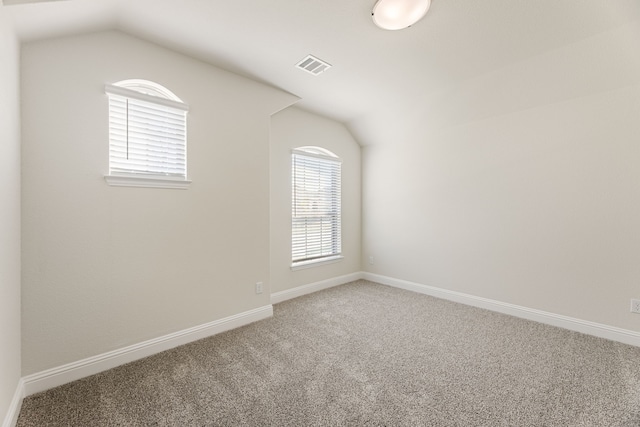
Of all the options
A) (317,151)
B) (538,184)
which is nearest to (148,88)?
(317,151)

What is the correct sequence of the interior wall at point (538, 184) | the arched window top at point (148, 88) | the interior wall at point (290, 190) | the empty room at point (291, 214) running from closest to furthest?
the empty room at point (291, 214) < the arched window top at point (148, 88) < the interior wall at point (538, 184) < the interior wall at point (290, 190)

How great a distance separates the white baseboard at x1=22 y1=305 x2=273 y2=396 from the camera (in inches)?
74.7

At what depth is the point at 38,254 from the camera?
1.90 meters

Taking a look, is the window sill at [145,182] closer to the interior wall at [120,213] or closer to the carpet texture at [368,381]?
the interior wall at [120,213]

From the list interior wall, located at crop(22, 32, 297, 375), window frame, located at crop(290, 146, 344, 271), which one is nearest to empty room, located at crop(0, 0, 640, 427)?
interior wall, located at crop(22, 32, 297, 375)

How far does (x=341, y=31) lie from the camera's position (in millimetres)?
2305

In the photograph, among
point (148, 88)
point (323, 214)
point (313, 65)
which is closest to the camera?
point (148, 88)

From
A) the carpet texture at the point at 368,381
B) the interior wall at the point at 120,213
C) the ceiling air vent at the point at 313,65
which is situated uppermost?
the ceiling air vent at the point at 313,65

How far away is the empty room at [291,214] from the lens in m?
1.78

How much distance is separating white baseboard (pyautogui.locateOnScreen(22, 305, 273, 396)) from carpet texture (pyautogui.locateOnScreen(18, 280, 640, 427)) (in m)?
0.07

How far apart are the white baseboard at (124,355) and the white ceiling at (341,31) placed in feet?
7.75

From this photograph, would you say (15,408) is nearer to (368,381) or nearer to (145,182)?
(145,182)

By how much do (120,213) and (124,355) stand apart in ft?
3.88

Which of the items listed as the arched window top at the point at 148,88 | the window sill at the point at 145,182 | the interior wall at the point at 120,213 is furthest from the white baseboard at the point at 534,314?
the arched window top at the point at 148,88
